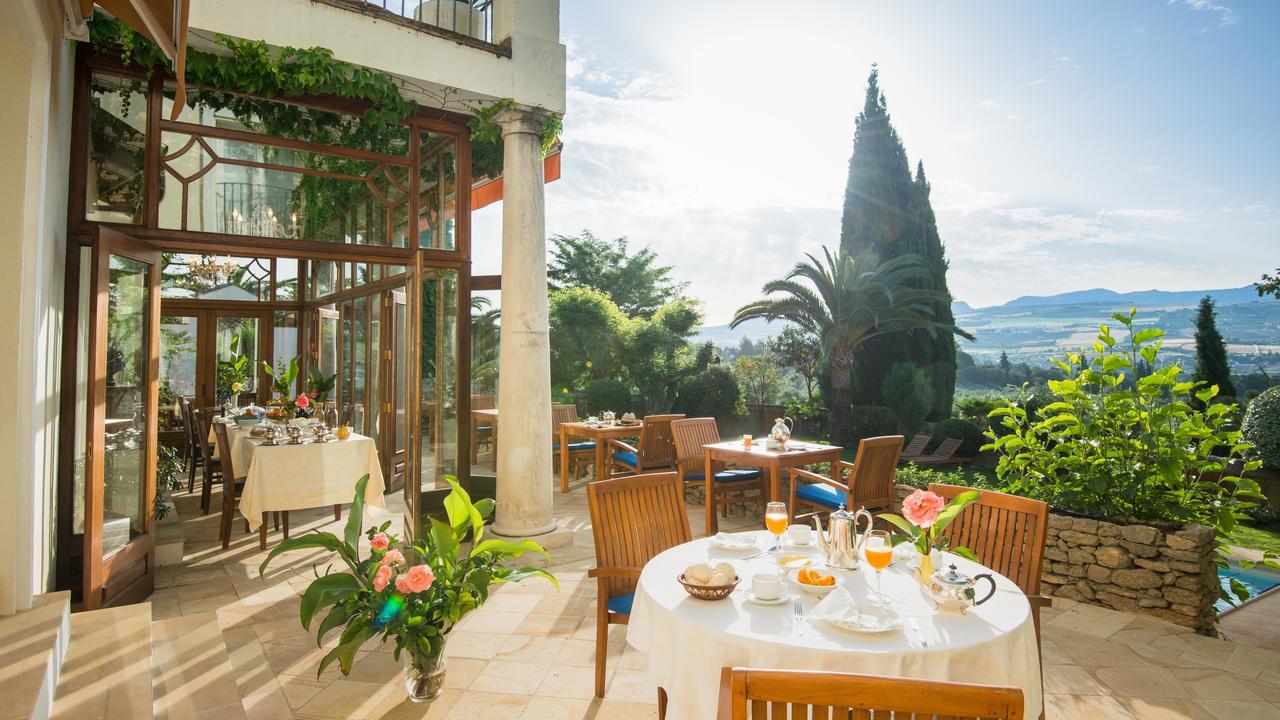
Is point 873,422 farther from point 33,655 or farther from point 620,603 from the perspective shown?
point 33,655

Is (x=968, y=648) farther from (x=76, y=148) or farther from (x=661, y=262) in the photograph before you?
(x=661, y=262)

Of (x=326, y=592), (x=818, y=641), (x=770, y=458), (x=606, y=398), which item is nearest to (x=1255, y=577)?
(x=770, y=458)

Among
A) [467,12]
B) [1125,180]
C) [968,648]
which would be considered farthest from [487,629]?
[1125,180]

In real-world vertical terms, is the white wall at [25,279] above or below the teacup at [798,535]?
above

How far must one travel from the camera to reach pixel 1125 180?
19.0 meters

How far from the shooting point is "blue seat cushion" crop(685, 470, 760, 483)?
5.65 meters

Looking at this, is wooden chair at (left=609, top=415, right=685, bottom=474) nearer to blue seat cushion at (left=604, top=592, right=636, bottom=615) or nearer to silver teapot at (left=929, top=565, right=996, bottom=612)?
blue seat cushion at (left=604, top=592, right=636, bottom=615)

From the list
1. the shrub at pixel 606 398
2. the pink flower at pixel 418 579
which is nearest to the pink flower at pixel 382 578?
the pink flower at pixel 418 579

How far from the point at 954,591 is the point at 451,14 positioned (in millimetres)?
5198

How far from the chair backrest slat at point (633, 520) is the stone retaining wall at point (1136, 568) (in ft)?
7.11

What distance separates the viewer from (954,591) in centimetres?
185

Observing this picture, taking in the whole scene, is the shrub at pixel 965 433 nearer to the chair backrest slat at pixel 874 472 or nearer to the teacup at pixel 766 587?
the chair backrest slat at pixel 874 472

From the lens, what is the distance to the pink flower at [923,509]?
6.72 ft

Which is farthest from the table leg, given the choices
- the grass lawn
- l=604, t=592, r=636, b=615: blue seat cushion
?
the grass lawn
